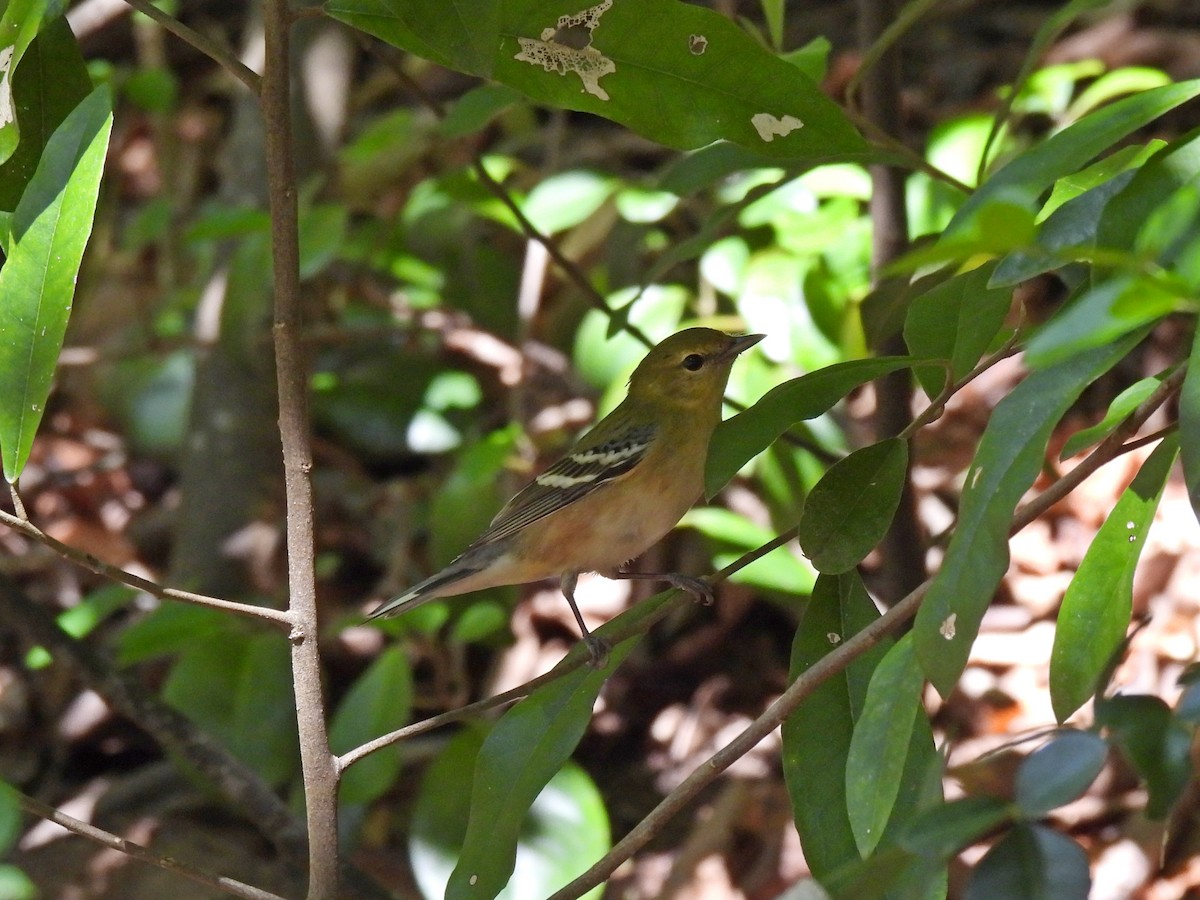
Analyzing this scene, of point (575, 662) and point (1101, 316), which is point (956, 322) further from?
point (1101, 316)

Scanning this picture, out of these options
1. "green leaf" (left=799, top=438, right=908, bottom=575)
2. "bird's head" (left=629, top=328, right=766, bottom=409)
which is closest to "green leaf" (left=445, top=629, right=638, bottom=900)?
"green leaf" (left=799, top=438, right=908, bottom=575)

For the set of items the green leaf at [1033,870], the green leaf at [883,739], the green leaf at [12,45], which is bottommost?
the green leaf at [1033,870]

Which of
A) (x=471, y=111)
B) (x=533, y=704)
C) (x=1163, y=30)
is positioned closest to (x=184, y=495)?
(x=471, y=111)

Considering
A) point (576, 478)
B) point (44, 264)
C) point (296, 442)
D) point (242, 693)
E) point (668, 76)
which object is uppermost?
point (242, 693)

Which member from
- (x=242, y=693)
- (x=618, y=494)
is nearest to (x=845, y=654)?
(x=618, y=494)

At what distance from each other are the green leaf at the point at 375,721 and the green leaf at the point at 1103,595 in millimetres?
2220

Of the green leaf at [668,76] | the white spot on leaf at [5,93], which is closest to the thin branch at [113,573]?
the white spot on leaf at [5,93]

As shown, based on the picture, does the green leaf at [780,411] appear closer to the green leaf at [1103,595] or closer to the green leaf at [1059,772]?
the green leaf at [1103,595]

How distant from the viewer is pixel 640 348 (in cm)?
449

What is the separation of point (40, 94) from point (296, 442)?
2.65ft

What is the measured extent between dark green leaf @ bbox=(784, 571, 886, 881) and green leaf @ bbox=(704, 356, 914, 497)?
12.9 inches

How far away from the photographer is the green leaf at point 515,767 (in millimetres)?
1969

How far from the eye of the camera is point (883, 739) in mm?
1532

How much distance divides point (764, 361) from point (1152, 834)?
1.75m
